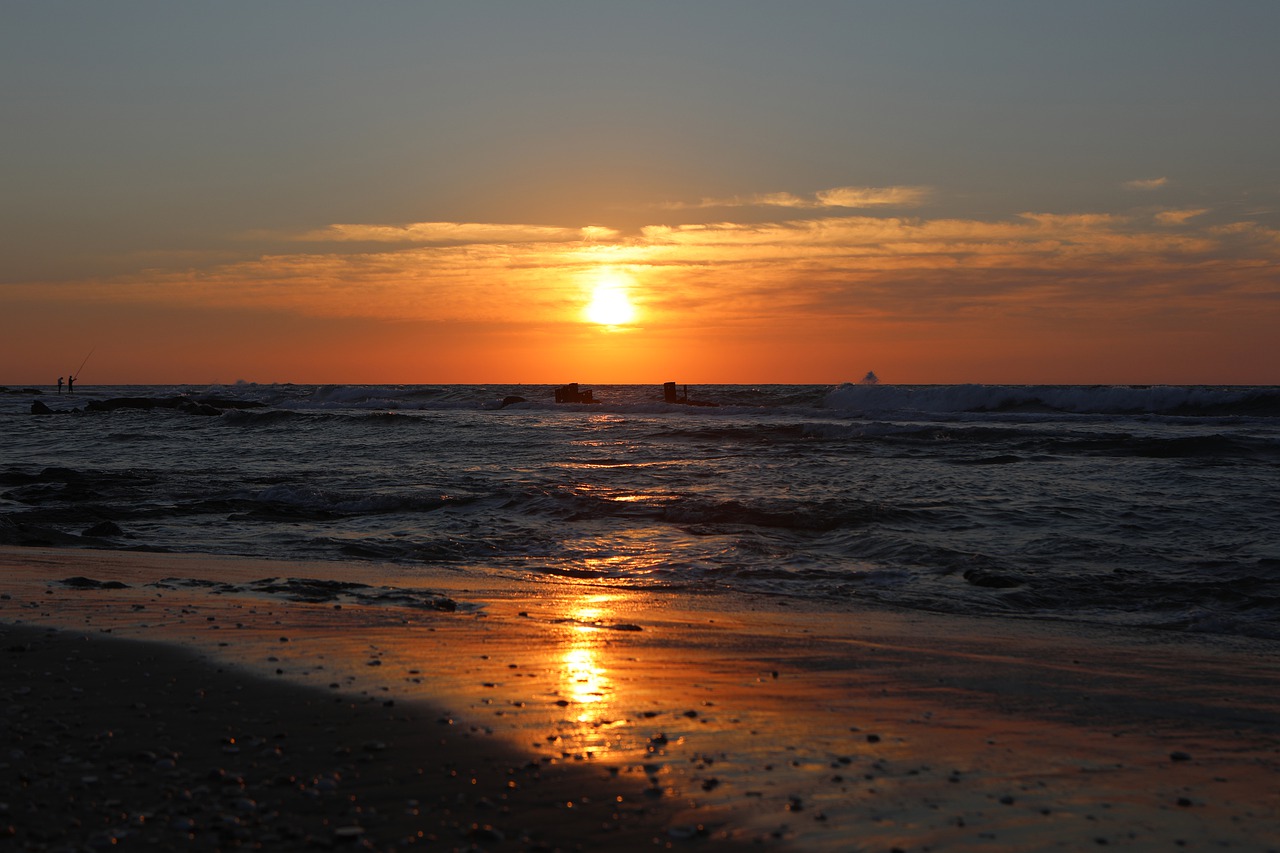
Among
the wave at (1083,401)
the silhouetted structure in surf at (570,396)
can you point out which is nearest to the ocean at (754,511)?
the wave at (1083,401)

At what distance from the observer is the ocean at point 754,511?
9.23 m

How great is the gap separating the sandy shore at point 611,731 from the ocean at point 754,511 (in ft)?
Answer: 6.11

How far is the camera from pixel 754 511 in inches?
528

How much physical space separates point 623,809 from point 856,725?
5.14 feet

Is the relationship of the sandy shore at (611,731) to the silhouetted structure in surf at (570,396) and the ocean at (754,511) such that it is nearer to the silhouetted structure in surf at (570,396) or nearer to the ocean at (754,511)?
the ocean at (754,511)

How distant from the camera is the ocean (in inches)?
364

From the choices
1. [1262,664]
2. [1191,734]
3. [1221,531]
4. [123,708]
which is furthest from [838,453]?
[123,708]

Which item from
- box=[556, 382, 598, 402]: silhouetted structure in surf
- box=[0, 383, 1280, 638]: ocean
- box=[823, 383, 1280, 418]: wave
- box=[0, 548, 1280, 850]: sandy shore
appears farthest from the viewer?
box=[556, 382, 598, 402]: silhouetted structure in surf

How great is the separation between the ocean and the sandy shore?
186 centimetres

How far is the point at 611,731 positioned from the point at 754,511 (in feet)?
30.2

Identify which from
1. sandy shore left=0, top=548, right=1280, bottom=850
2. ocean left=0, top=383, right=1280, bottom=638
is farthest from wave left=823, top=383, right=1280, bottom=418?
sandy shore left=0, top=548, right=1280, bottom=850

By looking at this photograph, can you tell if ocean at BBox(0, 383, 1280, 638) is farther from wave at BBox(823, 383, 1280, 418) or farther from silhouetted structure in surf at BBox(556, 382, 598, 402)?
silhouetted structure in surf at BBox(556, 382, 598, 402)

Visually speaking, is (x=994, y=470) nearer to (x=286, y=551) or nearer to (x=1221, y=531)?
(x=1221, y=531)

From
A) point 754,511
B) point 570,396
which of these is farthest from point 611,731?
point 570,396
